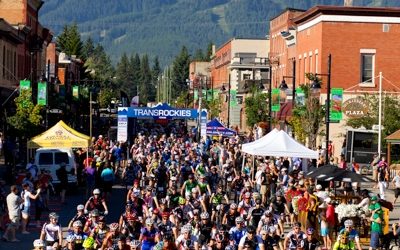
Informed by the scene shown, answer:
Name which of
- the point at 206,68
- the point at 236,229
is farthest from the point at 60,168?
the point at 206,68

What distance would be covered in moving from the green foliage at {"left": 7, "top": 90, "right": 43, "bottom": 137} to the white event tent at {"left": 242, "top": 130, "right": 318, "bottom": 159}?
17.9m

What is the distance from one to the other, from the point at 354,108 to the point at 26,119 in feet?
59.2

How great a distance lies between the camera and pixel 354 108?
59.0m

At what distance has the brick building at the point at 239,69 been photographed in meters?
106

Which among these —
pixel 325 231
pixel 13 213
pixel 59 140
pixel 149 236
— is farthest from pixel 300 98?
pixel 149 236

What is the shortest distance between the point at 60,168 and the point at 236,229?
55.1ft

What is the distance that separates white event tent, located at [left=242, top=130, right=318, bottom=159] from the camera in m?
33.5

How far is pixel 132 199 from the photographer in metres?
23.8

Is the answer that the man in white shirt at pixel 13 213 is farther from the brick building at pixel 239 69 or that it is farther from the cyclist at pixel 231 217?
the brick building at pixel 239 69

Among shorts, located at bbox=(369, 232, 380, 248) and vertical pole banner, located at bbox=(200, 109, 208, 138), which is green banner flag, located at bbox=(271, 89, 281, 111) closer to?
vertical pole banner, located at bbox=(200, 109, 208, 138)

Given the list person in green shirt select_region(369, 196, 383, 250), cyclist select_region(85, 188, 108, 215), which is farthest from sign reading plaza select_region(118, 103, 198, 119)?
person in green shirt select_region(369, 196, 383, 250)

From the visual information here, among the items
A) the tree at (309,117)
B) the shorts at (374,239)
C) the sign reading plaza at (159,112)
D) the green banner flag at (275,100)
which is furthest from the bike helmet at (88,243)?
the green banner flag at (275,100)

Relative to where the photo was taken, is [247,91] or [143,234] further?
[247,91]

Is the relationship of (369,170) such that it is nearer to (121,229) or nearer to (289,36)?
(289,36)
